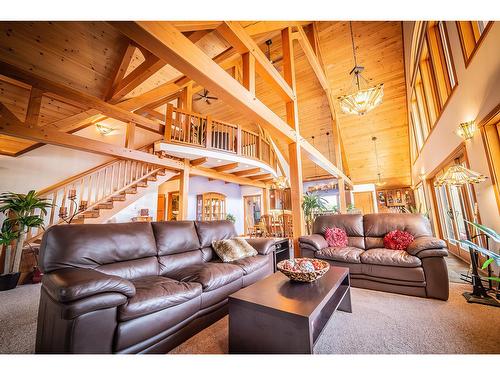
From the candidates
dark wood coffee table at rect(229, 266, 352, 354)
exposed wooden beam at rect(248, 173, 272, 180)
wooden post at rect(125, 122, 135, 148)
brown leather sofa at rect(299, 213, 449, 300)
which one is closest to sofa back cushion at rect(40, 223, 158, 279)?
dark wood coffee table at rect(229, 266, 352, 354)

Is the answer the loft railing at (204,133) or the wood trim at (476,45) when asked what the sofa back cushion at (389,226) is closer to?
the wood trim at (476,45)

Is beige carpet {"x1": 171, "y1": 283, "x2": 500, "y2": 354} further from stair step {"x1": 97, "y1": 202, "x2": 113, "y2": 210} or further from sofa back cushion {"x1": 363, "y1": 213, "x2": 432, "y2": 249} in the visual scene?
stair step {"x1": 97, "y1": 202, "x2": 113, "y2": 210}

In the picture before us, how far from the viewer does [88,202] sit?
4.50 m

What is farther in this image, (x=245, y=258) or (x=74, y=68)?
(x=74, y=68)

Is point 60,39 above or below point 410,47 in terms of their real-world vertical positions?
below

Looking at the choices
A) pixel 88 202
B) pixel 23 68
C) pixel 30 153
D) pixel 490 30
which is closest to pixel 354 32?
pixel 490 30

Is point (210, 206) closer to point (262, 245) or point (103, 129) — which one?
point (103, 129)

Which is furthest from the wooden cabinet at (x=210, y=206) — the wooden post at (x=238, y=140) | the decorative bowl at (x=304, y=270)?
the decorative bowl at (x=304, y=270)

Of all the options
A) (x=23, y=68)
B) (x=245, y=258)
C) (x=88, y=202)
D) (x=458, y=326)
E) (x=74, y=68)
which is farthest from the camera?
(x=88, y=202)

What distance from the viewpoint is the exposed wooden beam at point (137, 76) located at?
389 cm

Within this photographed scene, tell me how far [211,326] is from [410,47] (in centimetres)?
712

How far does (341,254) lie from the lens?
2848mm

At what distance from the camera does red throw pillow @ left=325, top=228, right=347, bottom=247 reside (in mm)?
3228
